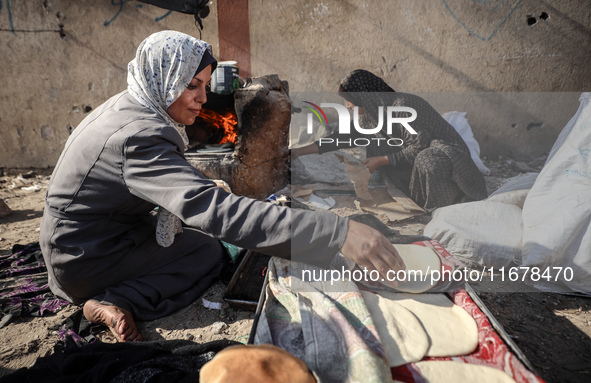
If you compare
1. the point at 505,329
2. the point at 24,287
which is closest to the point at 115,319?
the point at 24,287

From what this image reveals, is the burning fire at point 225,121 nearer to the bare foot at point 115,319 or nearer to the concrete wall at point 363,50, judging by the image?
the concrete wall at point 363,50

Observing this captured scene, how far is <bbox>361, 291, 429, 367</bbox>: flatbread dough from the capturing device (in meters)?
1.15

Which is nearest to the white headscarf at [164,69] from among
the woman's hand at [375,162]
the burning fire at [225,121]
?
the burning fire at [225,121]

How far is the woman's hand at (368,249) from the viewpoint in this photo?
4.01ft

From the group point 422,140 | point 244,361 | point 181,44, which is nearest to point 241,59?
point 422,140

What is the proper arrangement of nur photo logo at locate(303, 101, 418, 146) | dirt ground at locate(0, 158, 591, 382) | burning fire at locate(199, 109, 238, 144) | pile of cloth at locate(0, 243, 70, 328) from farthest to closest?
burning fire at locate(199, 109, 238, 144) < nur photo logo at locate(303, 101, 418, 146) < pile of cloth at locate(0, 243, 70, 328) < dirt ground at locate(0, 158, 591, 382)

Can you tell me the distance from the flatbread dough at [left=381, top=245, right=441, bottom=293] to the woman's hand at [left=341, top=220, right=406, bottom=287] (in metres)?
0.20

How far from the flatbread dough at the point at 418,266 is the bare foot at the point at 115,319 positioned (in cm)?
121

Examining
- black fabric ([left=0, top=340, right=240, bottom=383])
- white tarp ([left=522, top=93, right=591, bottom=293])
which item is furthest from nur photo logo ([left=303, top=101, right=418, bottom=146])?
black fabric ([left=0, top=340, right=240, bottom=383])

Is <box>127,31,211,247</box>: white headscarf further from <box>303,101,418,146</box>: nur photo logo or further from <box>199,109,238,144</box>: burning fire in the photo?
<box>303,101,418,146</box>: nur photo logo

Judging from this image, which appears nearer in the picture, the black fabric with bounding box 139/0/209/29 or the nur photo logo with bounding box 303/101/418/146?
the nur photo logo with bounding box 303/101/418/146

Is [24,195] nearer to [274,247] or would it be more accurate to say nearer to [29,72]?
[29,72]

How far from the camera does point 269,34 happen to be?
4.54m

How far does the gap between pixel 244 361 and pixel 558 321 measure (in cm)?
180
